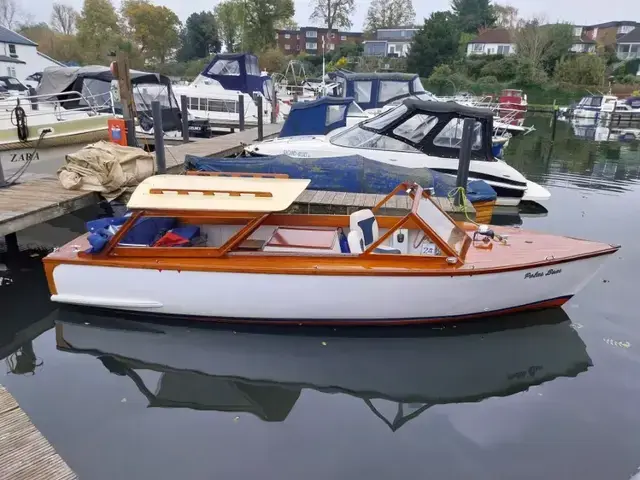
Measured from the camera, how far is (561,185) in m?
14.5

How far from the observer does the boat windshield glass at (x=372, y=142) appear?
35.0 ft

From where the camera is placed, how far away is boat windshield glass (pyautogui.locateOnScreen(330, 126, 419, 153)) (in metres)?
10.7

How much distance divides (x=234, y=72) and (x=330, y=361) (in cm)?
1740

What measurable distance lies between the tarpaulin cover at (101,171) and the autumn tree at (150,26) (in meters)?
54.6

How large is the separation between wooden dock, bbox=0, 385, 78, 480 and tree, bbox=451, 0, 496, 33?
75229mm

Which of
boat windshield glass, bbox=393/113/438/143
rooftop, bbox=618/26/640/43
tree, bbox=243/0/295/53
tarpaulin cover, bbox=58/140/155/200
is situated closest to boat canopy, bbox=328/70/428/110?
boat windshield glass, bbox=393/113/438/143

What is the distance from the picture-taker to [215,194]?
5609 mm

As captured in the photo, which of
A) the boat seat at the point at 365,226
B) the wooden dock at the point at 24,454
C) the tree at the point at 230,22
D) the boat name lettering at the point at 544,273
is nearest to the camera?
the wooden dock at the point at 24,454

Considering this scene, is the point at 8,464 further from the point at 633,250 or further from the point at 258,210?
the point at 633,250

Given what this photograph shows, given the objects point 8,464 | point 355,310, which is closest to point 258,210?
point 355,310

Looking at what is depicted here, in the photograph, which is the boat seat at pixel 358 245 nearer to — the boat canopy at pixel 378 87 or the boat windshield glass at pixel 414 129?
the boat windshield glass at pixel 414 129

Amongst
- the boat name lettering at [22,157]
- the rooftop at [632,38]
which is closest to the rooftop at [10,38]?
the boat name lettering at [22,157]

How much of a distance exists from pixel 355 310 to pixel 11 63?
139 feet

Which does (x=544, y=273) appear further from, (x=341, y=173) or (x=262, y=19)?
(x=262, y=19)
